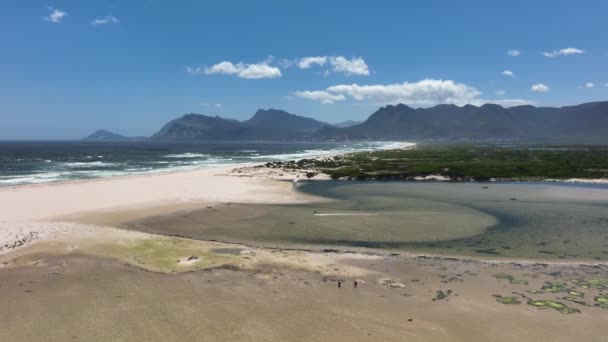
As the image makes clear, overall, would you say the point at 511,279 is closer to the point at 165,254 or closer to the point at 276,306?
the point at 276,306

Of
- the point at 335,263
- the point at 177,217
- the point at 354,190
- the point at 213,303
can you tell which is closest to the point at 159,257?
the point at 213,303

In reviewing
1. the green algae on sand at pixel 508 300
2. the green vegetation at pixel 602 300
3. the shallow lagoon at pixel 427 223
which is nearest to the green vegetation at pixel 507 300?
the green algae on sand at pixel 508 300

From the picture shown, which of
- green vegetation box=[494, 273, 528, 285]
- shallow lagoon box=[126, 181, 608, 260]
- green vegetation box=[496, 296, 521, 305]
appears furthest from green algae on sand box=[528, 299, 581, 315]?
shallow lagoon box=[126, 181, 608, 260]

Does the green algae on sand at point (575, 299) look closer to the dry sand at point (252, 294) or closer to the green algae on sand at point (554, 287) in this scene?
the dry sand at point (252, 294)

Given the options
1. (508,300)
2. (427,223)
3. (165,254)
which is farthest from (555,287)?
(165,254)

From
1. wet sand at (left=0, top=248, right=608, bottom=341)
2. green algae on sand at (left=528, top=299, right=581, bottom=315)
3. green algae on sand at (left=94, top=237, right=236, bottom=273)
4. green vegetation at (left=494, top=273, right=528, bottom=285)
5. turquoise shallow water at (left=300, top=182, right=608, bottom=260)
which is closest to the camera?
wet sand at (left=0, top=248, right=608, bottom=341)

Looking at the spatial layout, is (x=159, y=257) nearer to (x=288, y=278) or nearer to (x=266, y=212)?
(x=288, y=278)

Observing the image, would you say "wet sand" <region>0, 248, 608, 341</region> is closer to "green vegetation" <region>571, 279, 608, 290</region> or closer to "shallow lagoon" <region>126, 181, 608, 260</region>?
"green vegetation" <region>571, 279, 608, 290</region>
